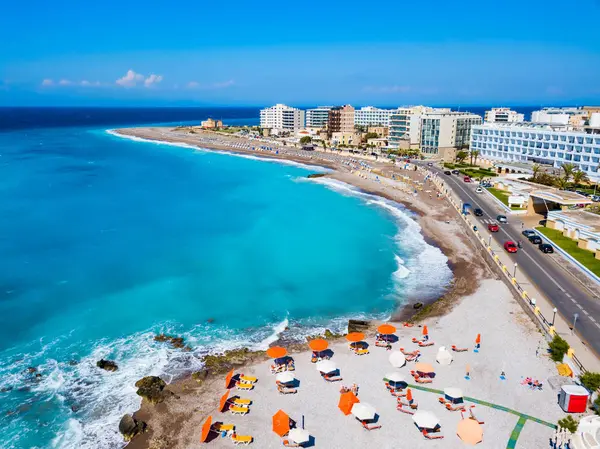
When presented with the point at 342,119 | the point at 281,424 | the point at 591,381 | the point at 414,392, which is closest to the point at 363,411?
the point at 281,424

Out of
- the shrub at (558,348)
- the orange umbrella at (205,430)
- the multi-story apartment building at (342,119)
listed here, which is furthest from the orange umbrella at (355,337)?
the multi-story apartment building at (342,119)

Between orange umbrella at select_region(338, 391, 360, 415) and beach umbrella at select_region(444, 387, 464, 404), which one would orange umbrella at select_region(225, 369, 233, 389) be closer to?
orange umbrella at select_region(338, 391, 360, 415)

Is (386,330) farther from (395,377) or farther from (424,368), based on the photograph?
(395,377)

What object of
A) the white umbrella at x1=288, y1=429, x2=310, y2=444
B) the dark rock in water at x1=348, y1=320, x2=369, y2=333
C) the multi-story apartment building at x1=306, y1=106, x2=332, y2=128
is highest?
the multi-story apartment building at x1=306, y1=106, x2=332, y2=128

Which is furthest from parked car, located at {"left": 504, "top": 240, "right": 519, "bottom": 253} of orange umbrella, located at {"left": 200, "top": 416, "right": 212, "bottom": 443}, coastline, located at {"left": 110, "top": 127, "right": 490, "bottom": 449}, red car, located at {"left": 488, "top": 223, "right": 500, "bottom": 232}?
orange umbrella, located at {"left": 200, "top": 416, "right": 212, "bottom": 443}

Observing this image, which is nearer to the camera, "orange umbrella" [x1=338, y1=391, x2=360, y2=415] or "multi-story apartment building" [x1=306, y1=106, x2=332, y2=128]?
"orange umbrella" [x1=338, y1=391, x2=360, y2=415]

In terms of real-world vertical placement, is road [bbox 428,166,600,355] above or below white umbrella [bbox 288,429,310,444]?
above
